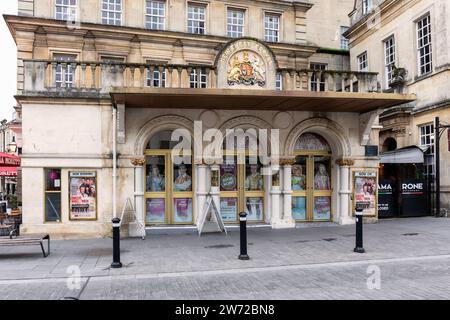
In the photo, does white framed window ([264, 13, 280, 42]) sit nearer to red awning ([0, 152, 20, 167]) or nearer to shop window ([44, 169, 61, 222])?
red awning ([0, 152, 20, 167])

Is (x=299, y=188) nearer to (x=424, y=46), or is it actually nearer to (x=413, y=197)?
(x=413, y=197)

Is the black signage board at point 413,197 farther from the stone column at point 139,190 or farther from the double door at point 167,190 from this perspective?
the stone column at point 139,190

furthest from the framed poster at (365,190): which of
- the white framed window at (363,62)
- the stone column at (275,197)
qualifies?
the white framed window at (363,62)

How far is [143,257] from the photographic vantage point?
8.94 m

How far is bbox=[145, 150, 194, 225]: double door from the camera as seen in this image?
12695mm

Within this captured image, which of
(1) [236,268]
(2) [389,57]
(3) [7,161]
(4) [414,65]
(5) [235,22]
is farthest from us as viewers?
(5) [235,22]

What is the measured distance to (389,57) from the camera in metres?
21.8

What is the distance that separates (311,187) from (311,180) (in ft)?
0.80

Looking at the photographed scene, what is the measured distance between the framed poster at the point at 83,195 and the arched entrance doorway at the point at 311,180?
254 inches

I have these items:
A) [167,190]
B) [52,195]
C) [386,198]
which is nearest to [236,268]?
[167,190]

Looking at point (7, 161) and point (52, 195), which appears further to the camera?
point (7, 161)

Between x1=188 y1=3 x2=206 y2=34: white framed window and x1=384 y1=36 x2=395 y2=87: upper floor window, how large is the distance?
33.4 feet

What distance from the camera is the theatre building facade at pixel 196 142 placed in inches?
450
